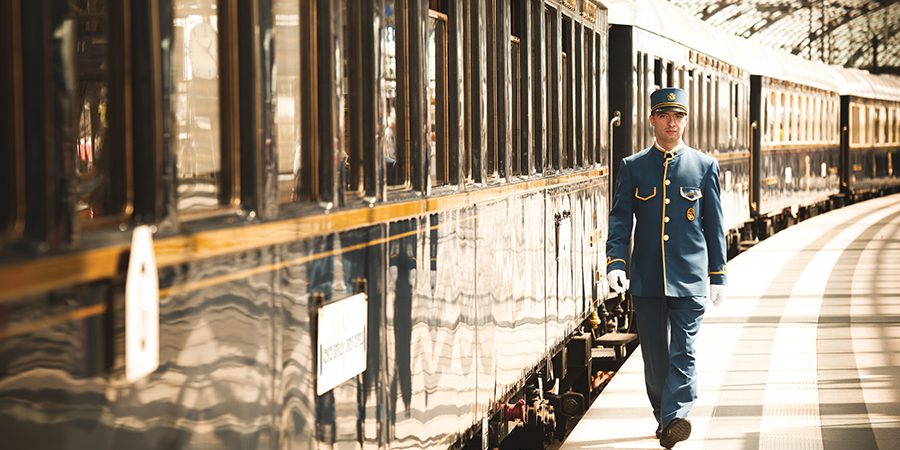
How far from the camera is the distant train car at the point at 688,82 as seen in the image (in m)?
9.27

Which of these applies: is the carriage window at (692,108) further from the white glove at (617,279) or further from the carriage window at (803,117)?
the carriage window at (803,117)

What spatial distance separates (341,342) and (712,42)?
12.1 metres

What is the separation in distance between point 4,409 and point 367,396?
172 cm

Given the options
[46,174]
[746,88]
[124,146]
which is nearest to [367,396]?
[124,146]

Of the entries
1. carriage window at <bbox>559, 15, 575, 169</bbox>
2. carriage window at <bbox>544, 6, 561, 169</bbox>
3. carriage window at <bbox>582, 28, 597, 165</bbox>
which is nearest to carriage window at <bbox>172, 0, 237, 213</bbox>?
carriage window at <bbox>544, 6, 561, 169</bbox>

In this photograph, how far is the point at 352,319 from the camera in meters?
3.08

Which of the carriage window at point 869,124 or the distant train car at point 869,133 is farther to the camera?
the carriage window at point 869,124

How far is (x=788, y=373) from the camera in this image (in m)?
7.22

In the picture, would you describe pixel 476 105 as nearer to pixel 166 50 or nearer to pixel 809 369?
pixel 166 50

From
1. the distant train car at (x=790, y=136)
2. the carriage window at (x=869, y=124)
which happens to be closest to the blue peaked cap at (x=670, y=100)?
the distant train car at (x=790, y=136)

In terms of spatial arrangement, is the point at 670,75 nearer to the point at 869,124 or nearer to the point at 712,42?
the point at 712,42

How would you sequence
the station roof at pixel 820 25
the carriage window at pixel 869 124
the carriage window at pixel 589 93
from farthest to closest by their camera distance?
the station roof at pixel 820 25, the carriage window at pixel 869 124, the carriage window at pixel 589 93

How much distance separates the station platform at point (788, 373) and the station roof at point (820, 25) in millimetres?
37406

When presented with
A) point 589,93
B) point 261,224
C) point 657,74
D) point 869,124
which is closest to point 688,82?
point 657,74
